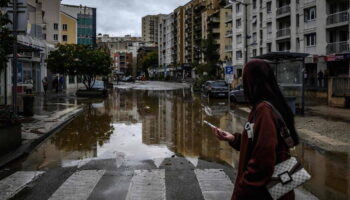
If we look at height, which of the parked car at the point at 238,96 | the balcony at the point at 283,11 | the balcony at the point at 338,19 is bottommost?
the parked car at the point at 238,96

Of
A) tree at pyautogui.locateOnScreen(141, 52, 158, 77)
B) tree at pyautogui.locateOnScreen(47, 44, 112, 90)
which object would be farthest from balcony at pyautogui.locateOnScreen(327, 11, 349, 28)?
tree at pyautogui.locateOnScreen(141, 52, 158, 77)

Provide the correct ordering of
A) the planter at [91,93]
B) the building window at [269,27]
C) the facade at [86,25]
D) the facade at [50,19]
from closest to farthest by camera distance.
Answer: the planter at [91,93], the facade at [50,19], the building window at [269,27], the facade at [86,25]

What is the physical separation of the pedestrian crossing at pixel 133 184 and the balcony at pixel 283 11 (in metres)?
46.2

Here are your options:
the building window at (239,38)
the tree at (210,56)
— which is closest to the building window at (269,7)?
the tree at (210,56)

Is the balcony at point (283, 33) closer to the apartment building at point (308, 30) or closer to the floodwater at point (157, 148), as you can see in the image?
the apartment building at point (308, 30)

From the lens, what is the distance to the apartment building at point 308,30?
135 feet

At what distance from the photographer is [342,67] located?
42062 mm

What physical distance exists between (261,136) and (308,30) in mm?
A: 45526

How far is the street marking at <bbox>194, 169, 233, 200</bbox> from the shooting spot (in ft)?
20.9

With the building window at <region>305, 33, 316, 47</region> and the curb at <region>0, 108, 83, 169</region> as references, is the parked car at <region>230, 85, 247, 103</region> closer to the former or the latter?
the curb at <region>0, 108, 83, 169</region>

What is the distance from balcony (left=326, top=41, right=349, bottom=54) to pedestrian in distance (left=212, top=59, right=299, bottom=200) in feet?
130

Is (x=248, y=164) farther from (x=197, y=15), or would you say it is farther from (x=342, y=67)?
(x=197, y=15)

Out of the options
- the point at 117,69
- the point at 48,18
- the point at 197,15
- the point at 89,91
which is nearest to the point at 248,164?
the point at 89,91

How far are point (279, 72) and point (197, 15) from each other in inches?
3618
